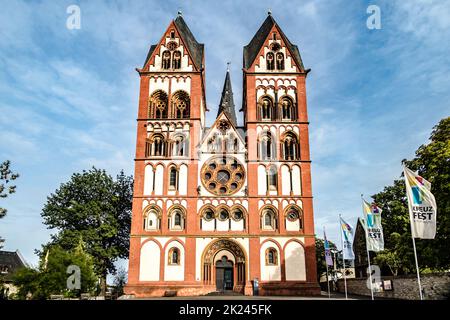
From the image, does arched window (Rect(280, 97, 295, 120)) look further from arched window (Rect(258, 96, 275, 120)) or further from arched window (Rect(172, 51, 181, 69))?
arched window (Rect(172, 51, 181, 69))

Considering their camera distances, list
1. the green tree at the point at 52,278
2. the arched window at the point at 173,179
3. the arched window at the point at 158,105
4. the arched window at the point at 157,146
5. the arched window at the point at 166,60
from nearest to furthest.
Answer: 1. the green tree at the point at 52,278
2. the arched window at the point at 173,179
3. the arched window at the point at 157,146
4. the arched window at the point at 158,105
5. the arched window at the point at 166,60

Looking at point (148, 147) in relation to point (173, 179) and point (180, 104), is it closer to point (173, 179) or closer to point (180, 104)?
point (173, 179)

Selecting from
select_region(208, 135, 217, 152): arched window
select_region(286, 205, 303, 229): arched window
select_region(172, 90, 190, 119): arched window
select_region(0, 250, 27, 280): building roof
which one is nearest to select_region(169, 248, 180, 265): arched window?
select_region(208, 135, 217, 152): arched window

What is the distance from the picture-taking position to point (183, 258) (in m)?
31.6

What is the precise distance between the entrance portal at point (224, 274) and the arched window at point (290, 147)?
34.4ft

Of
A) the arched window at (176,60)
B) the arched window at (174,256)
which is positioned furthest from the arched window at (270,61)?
the arched window at (174,256)

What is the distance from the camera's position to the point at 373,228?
2289cm

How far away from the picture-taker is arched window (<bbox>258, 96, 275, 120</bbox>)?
3638 cm

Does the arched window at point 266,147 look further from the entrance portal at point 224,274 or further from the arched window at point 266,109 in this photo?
the entrance portal at point 224,274

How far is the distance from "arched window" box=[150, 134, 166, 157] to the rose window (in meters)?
4.11

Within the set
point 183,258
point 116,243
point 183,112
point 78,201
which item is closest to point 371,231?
point 183,258

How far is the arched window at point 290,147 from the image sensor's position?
35.0 m
